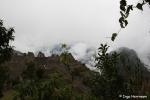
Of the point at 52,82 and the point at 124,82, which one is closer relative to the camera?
the point at 52,82

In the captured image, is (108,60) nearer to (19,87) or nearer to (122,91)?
(122,91)

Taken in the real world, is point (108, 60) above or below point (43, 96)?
above

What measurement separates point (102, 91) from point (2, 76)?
52.2 ft

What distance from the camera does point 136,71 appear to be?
13.6m

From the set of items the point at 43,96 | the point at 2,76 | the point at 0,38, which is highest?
the point at 0,38

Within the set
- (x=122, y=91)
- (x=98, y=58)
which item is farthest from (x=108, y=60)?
(x=122, y=91)

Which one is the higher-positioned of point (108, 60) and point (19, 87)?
point (108, 60)

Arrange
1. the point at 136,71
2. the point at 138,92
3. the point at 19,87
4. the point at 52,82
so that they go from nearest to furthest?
the point at 136,71 < the point at 138,92 < the point at 52,82 < the point at 19,87

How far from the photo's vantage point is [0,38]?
114 ft

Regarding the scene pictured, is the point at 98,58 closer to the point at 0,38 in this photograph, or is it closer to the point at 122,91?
the point at 122,91

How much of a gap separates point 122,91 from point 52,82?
6.07 metres

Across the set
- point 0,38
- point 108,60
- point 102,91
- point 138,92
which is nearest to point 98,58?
point 108,60

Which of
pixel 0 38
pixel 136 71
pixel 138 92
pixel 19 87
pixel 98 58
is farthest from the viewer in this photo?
pixel 0 38

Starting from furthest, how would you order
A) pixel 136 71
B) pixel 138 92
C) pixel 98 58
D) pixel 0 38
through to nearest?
pixel 0 38 → pixel 98 58 → pixel 138 92 → pixel 136 71
